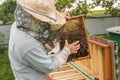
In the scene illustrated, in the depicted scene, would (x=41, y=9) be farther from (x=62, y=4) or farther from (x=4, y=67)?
(x=62, y=4)

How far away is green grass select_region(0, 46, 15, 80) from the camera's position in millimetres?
5827

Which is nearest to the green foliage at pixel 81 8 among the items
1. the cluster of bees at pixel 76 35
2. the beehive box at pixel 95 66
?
the beehive box at pixel 95 66

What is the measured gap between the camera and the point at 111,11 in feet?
29.9

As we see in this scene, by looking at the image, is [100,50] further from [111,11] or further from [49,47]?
[111,11]

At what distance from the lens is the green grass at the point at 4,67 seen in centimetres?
583

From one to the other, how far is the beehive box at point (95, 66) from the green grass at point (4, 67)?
1855 mm

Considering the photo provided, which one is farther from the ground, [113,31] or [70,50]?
[70,50]

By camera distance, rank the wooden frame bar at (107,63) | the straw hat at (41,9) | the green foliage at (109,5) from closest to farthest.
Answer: the straw hat at (41,9) → the wooden frame bar at (107,63) → the green foliage at (109,5)

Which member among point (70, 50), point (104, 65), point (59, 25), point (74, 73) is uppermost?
point (59, 25)

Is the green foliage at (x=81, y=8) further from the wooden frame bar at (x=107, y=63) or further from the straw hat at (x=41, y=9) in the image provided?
the straw hat at (x=41, y=9)

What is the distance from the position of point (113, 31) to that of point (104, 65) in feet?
12.0

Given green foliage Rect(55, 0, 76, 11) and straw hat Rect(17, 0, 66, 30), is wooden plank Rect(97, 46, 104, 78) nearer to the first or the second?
straw hat Rect(17, 0, 66, 30)

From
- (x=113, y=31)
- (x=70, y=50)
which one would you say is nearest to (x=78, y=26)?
(x=70, y=50)

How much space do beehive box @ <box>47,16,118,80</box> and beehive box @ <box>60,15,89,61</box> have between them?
32cm
